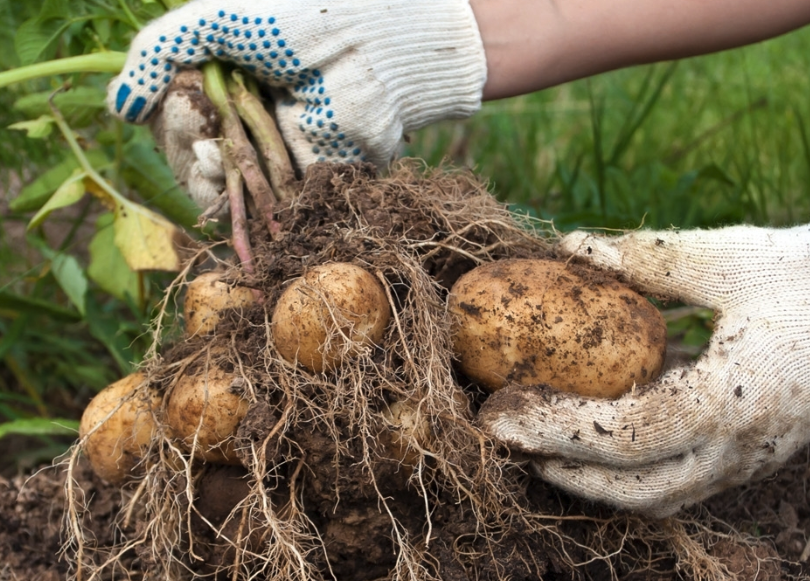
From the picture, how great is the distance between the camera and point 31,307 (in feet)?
7.22

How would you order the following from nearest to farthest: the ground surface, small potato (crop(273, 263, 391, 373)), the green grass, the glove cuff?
small potato (crop(273, 263, 391, 373)) < the ground surface < the glove cuff < the green grass

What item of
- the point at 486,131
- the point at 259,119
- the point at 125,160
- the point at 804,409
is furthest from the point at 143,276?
the point at 486,131

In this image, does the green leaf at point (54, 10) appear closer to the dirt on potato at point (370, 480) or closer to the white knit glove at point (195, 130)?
the white knit glove at point (195, 130)

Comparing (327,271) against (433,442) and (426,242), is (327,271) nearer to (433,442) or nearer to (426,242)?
(426,242)

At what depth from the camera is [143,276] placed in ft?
7.20

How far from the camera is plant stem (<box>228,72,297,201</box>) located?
5.74 ft

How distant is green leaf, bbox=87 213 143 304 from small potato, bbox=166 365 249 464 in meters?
0.83

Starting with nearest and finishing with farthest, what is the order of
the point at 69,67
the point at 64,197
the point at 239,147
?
the point at 239,147, the point at 69,67, the point at 64,197

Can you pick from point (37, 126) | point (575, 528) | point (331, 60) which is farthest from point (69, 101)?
point (575, 528)

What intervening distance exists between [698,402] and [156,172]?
1.79 m

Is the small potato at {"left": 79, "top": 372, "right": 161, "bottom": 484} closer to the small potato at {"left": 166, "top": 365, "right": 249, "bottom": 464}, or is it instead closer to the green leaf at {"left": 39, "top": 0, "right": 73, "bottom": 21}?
the small potato at {"left": 166, "top": 365, "right": 249, "bottom": 464}

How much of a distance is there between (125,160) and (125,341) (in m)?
0.58

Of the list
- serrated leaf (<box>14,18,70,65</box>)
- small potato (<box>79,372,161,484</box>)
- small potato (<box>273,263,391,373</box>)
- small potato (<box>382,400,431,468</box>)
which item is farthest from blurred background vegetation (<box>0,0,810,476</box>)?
small potato (<box>382,400,431,468</box>)

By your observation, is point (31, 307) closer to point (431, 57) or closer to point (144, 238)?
point (144, 238)
